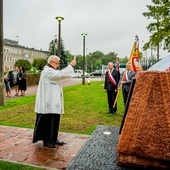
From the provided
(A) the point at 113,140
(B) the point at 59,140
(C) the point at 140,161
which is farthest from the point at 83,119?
(C) the point at 140,161

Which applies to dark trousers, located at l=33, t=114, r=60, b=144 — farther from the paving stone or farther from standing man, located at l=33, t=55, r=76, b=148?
the paving stone

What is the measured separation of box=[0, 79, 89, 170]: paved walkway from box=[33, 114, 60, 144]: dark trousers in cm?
21

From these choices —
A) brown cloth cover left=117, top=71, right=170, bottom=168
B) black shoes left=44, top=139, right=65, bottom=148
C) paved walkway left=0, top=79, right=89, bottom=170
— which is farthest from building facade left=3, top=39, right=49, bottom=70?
brown cloth cover left=117, top=71, right=170, bottom=168

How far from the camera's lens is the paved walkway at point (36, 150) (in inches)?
155

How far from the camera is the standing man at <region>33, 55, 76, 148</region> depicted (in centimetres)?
435

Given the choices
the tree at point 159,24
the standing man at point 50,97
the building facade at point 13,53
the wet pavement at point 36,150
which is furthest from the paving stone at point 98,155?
the building facade at point 13,53

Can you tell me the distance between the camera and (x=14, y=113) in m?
8.22

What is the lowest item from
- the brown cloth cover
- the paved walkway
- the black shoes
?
the paved walkway

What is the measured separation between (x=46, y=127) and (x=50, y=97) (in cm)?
66

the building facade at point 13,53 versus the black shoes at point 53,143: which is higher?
the building facade at point 13,53

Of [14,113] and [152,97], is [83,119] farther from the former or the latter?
[152,97]

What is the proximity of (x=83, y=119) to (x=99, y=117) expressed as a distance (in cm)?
62

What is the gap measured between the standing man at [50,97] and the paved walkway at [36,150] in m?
0.25

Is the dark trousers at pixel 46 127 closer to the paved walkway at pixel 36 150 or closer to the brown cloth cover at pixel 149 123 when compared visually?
the paved walkway at pixel 36 150
